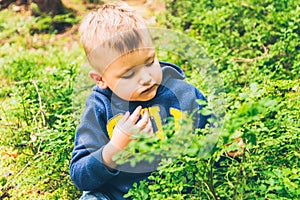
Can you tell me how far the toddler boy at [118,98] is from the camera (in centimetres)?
262

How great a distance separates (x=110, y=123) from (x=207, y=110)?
1036 millimetres

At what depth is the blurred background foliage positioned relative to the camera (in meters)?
2.26

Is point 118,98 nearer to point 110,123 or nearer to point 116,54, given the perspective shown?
point 110,123

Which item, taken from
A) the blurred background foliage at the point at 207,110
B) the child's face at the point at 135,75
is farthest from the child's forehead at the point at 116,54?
the blurred background foliage at the point at 207,110

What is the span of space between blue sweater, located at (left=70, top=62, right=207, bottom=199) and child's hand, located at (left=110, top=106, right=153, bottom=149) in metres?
0.23

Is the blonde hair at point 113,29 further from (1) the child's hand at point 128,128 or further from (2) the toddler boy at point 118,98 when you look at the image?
(1) the child's hand at point 128,128

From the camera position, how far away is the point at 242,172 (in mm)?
2432

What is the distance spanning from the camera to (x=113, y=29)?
2.66m

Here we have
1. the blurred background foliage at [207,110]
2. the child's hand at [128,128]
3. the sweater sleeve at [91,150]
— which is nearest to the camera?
the blurred background foliage at [207,110]

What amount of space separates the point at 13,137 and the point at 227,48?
6.24 ft

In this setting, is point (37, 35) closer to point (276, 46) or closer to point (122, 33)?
point (276, 46)

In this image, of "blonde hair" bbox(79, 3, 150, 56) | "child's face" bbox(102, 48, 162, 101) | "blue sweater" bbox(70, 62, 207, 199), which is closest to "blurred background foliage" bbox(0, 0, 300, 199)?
"blue sweater" bbox(70, 62, 207, 199)

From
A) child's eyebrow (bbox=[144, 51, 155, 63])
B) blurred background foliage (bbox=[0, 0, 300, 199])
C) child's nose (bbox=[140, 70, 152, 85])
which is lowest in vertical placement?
blurred background foliage (bbox=[0, 0, 300, 199])

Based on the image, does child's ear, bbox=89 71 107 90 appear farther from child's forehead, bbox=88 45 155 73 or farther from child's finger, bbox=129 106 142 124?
child's finger, bbox=129 106 142 124
